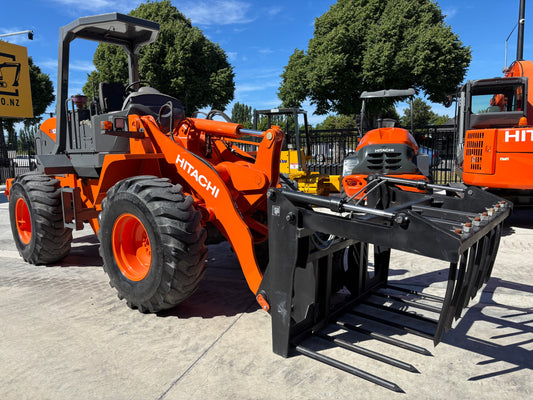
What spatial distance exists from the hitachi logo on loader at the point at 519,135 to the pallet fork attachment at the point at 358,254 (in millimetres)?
3839

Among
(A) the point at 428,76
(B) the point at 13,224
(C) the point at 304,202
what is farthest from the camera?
(A) the point at 428,76

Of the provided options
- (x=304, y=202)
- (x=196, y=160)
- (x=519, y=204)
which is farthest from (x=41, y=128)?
(x=519, y=204)

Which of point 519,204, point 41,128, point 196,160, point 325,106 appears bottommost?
point 519,204

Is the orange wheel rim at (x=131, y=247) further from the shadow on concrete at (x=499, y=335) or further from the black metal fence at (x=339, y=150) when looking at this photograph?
the black metal fence at (x=339, y=150)

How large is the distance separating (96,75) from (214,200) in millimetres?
22919

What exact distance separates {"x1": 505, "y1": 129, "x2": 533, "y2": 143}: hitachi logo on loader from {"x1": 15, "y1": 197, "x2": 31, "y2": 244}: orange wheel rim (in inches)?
296

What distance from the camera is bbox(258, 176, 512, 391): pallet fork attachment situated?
240 cm

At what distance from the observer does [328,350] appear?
2992 millimetres

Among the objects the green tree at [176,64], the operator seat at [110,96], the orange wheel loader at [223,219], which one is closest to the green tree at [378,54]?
the green tree at [176,64]

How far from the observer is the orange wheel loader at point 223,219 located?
8.81 ft

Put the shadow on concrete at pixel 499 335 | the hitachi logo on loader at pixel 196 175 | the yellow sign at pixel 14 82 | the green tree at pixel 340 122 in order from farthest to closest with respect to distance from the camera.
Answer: the green tree at pixel 340 122 → the yellow sign at pixel 14 82 → the hitachi logo on loader at pixel 196 175 → the shadow on concrete at pixel 499 335

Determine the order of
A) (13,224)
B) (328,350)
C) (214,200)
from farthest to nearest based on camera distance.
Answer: (13,224), (214,200), (328,350)

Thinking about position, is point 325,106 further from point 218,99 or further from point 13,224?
point 13,224

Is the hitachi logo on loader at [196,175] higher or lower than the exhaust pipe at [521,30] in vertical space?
lower
